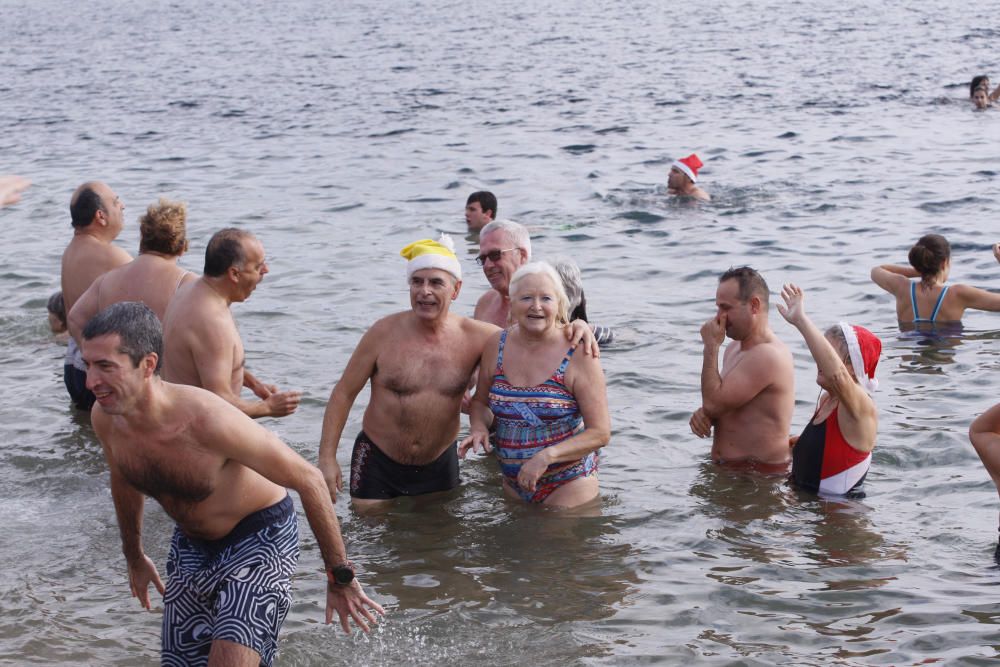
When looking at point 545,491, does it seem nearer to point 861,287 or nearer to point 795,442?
point 795,442

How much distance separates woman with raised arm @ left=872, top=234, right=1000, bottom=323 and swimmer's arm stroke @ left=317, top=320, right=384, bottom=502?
6.03 m

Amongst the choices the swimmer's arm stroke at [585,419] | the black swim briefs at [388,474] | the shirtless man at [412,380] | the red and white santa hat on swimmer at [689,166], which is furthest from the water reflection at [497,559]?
the red and white santa hat on swimmer at [689,166]

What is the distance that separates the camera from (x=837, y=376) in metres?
6.57

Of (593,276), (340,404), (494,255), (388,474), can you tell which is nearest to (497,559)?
(388,474)

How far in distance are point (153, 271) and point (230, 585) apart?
3783 mm

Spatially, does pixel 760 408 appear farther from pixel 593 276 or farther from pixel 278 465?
pixel 593 276

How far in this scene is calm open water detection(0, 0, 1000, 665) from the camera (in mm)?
6359

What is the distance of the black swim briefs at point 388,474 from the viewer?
24.1ft

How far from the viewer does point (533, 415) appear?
672cm

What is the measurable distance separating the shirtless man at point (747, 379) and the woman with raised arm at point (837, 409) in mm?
217

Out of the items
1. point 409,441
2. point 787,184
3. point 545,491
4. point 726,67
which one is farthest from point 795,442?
point 726,67

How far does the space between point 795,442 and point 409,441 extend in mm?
2520

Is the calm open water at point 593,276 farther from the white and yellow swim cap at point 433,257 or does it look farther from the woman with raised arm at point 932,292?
the white and yellow swim cap at point 433,257

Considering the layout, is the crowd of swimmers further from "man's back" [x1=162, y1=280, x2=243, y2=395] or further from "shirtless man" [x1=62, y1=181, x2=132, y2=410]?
"shirtless man" [x1=62, y1=181, x2=132, y2=410]
